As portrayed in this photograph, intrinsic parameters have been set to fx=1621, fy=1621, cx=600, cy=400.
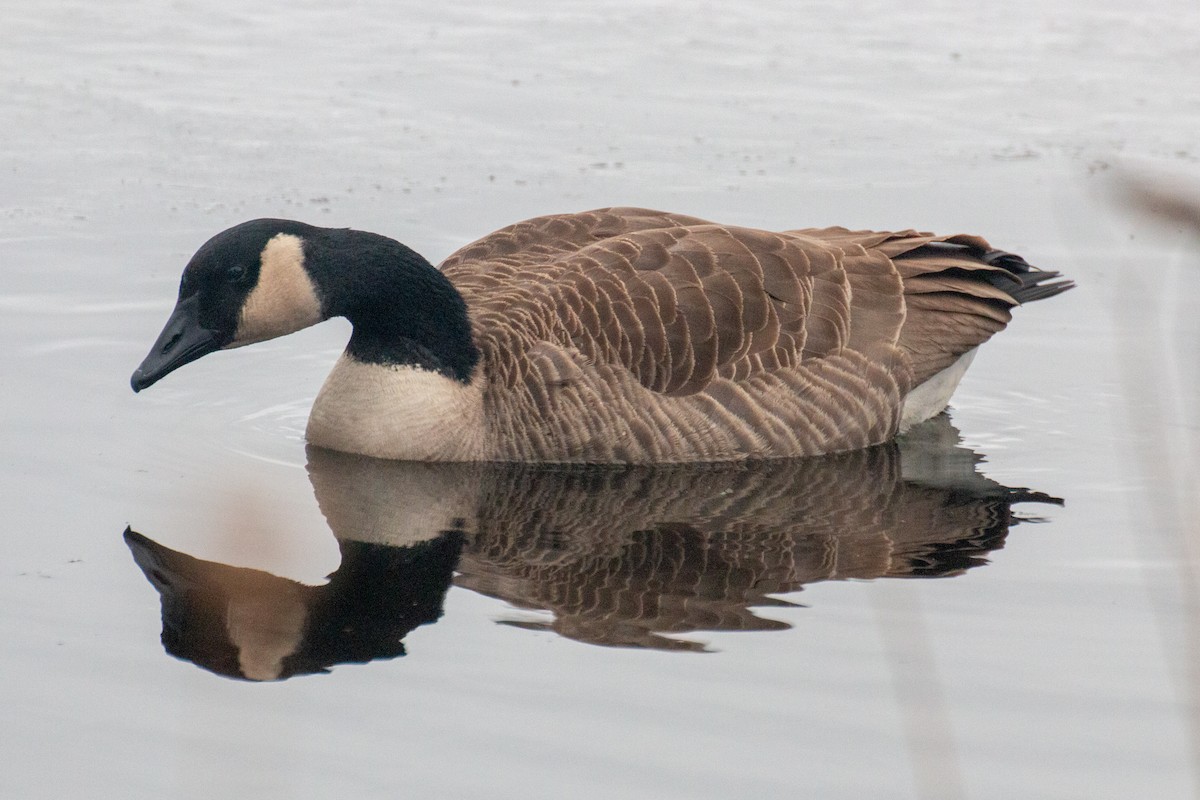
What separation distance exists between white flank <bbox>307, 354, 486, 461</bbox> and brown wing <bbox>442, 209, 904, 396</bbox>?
0.34 metres

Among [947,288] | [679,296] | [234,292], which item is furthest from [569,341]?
[947,288]

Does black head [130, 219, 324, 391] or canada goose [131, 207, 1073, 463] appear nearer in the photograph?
black head [130, 219, 324, 391]

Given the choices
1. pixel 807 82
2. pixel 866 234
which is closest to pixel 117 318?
pixel 866 234

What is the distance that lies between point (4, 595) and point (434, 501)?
6.82 ft

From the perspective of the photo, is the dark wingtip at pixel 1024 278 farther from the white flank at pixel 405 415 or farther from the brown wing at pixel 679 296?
the white flank at pixel 405 415

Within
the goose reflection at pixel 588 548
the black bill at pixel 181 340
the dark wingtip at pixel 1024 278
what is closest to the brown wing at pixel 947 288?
the dark wingtip at pixel 1024 278

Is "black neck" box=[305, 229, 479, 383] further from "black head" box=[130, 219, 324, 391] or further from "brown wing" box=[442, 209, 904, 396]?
"brown wing" box=[442, 209, 904, 396]

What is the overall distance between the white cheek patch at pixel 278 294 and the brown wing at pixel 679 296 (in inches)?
35.9

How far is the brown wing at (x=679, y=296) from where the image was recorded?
26.6 feet

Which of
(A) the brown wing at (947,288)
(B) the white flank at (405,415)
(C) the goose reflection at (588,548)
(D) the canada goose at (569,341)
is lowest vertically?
(C) the goose reflection at (588,548)

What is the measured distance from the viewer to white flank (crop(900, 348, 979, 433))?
898 cm

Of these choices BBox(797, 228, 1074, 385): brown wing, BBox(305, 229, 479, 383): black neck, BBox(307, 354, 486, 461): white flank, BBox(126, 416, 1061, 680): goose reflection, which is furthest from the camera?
BBox(797, 228, 1074, 385): brown wing

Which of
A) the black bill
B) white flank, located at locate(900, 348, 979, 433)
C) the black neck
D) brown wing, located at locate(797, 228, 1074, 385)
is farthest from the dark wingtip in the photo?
the black bill

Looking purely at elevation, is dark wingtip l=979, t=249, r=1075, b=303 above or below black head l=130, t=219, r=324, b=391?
above
